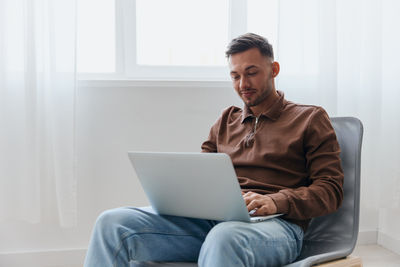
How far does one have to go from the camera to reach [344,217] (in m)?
1.23

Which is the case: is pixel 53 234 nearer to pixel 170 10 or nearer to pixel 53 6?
pixel 53 6

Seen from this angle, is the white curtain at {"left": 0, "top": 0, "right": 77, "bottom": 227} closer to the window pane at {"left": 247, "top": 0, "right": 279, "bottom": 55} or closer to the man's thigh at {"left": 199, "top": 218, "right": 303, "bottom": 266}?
the window pane at {"left": 247, "top": 0, "right": 279, "bottom": 55}

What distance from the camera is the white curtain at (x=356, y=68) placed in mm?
2125

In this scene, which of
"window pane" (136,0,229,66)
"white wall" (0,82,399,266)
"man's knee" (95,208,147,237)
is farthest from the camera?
"window pane" (136,0,229,66)

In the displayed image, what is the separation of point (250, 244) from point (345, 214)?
14.3 inches

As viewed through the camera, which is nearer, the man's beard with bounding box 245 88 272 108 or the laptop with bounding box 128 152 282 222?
the laptop with bounding box 128 152 282 222

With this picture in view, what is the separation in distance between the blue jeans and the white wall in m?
0.94

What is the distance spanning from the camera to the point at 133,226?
1162 mm

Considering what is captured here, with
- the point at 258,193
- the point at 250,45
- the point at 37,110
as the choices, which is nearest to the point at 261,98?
the point at 250,45

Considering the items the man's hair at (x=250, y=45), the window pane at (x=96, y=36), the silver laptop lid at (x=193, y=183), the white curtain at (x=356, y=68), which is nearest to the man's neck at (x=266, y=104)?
the man's hair at (x=250, y=45)

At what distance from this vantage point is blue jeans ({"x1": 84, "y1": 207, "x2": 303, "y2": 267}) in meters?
0.99

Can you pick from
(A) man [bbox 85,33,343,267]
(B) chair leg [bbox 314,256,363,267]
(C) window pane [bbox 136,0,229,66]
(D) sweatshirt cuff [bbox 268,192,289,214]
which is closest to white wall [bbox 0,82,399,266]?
(C) window pane [bbox 136,0,229,66]

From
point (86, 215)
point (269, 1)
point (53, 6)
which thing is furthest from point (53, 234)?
point (269, 1)

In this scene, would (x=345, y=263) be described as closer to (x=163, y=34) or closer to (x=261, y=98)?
(x=261, y=98)
